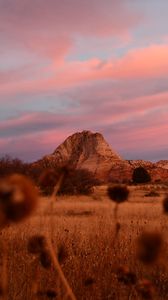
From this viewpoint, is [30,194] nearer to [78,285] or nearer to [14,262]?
[78,285]

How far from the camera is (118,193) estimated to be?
7.51 feet

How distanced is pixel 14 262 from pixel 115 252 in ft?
5.28

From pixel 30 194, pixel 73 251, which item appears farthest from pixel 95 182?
pixel 30 194

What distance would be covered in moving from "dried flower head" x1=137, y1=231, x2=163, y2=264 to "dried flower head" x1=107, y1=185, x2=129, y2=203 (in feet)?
2.26

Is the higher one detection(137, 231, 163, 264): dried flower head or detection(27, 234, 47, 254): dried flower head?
detection(137, 231, 163, 264): dried flower head

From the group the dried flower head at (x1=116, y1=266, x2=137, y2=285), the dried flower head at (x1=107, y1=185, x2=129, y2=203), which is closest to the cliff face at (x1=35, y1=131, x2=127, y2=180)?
the dried flower head at (x1=116, y1=266, x2=137, y2=285)

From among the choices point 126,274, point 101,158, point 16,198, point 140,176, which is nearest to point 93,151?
point 101,158

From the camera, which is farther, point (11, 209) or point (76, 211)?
point (76, 211)

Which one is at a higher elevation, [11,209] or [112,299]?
[11,209]

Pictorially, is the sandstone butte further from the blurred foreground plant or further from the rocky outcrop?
the blurred foreground plant

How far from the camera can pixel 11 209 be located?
140 cm

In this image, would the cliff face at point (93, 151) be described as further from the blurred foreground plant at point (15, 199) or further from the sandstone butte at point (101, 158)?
the blurred foreground plant at point (15, 199)

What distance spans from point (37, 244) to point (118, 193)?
74cm

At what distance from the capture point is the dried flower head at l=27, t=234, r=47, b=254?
2.73 m
